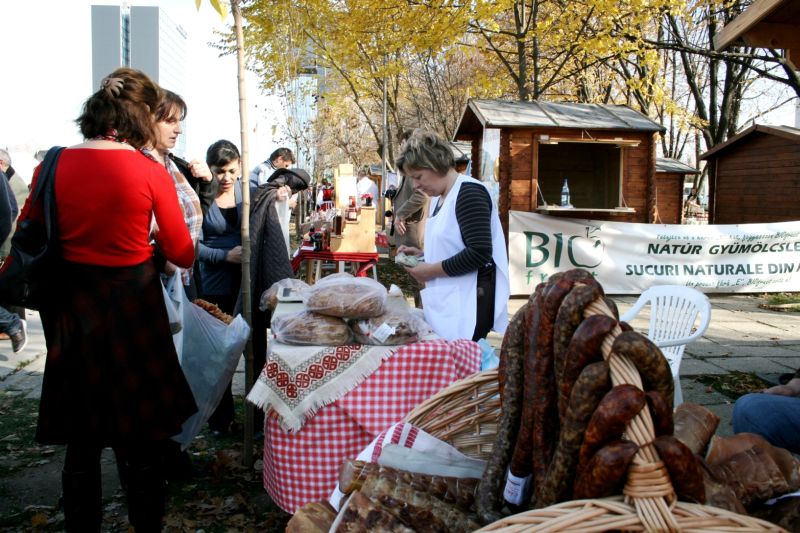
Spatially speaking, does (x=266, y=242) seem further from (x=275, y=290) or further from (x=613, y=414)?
(x=613, y=414)

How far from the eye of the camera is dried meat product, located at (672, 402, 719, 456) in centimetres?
146

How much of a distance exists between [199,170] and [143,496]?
182 cm

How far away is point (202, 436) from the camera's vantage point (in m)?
4.51

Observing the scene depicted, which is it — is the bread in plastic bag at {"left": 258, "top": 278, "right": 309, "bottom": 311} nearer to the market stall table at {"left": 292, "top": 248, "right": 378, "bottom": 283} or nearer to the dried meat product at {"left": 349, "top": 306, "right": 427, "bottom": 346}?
the dried meat product at {"left": 349, "top": 306, "right": 427, "bottom": 346}

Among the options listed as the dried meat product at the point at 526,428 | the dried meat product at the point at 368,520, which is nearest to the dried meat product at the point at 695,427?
the dried meat product at the point at 526,428

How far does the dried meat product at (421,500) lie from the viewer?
4.60ft

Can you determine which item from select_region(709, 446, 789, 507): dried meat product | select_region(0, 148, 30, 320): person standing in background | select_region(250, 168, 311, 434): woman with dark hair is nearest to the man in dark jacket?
select_region(0, 148, 30, 320): person standing in background

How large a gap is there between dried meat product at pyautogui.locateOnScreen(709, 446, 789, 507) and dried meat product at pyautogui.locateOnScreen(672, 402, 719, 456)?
6 cm

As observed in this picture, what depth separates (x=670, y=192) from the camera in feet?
54.1

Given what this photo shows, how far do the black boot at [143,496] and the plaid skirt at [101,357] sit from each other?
185 millimetres

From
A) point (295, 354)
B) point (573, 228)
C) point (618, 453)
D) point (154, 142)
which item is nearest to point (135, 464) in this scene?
point (295, 354)

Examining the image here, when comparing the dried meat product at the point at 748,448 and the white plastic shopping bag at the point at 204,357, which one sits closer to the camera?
the dried meat product at the point at 748,448

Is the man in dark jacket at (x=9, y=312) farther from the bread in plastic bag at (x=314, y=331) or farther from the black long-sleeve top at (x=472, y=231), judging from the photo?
the black long-sleeve top at (x=472, y=231)

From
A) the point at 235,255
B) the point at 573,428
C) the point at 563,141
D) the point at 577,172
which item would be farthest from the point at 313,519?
the point at 577,172
